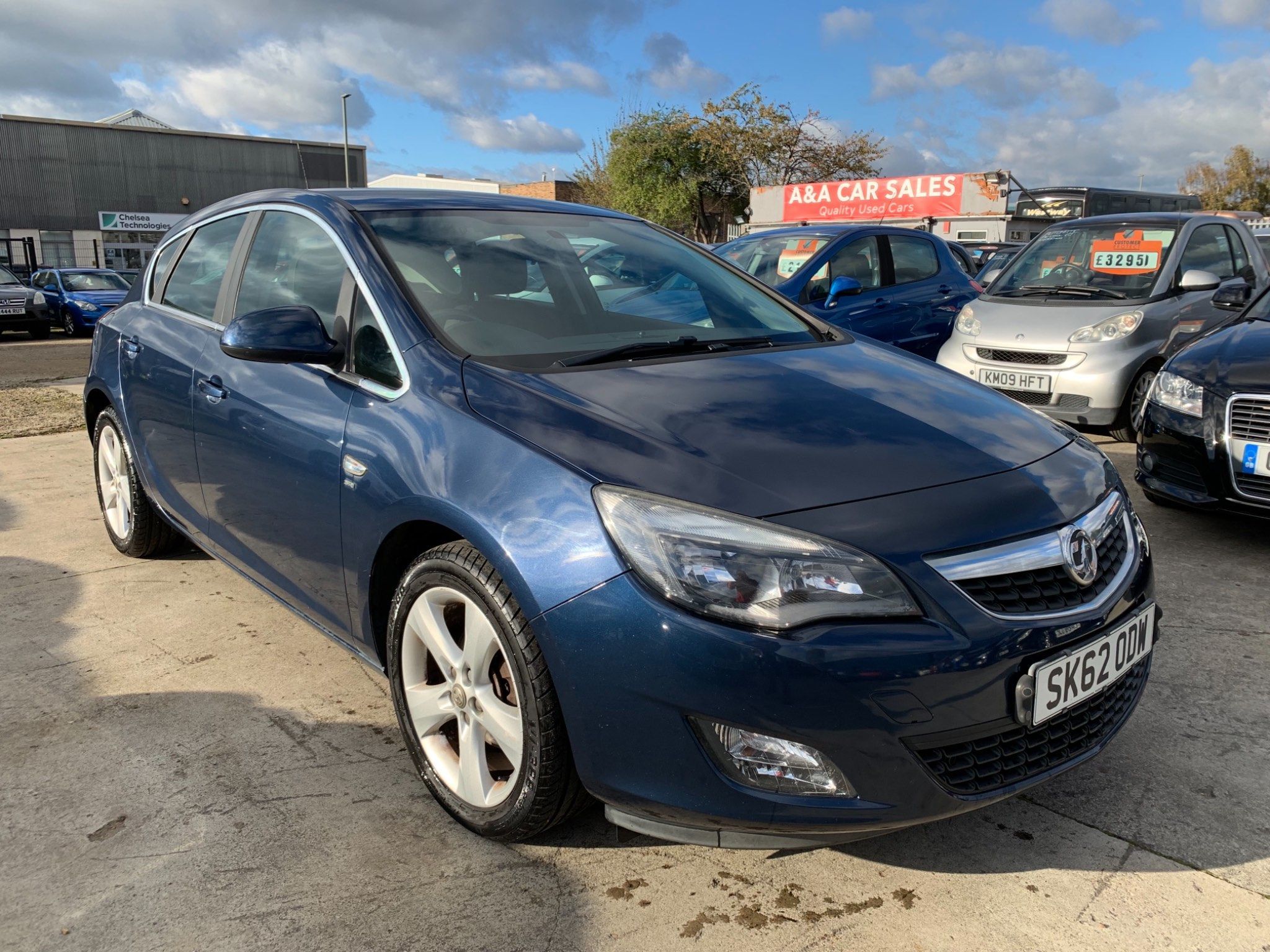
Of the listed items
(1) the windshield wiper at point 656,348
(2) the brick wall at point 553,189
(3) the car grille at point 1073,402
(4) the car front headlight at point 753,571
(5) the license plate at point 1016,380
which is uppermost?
(2) the brick wall at point 553,189

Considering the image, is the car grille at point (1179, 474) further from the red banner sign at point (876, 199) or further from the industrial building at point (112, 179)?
the industrial building at point (112, 179)

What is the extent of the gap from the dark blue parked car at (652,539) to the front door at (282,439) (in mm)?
13

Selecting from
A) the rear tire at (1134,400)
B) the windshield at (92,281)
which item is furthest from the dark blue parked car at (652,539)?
the windshield at (92,281)

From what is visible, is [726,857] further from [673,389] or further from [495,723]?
[673,389]

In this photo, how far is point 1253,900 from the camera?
2.05m

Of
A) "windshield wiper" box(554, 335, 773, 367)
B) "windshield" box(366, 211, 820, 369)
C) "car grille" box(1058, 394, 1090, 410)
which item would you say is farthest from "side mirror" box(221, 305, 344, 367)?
"car grille" box(1058, 394, 1090, 410)

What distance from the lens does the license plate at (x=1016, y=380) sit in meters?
6.68

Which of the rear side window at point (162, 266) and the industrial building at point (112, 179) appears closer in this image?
the rear side window at point (162, 266)

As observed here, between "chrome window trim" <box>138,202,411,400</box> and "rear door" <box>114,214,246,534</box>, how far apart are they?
0.01 metres

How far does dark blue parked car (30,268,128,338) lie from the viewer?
17.4m

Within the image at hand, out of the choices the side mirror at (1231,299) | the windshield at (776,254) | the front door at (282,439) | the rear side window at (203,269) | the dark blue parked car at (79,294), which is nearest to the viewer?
the front door at (282,439)

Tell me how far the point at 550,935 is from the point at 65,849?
118 centimetres

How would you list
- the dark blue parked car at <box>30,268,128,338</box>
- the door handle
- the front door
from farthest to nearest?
the dark blue parked car at <box>30,268,128,338</box>
the door handle
the front door

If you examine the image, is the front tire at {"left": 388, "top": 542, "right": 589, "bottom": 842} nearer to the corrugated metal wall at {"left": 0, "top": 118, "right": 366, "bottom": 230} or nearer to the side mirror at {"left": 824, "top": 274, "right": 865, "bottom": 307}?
the side mirror at {"left": 824, "top": 274, "right": 865, "bottom": 307}
